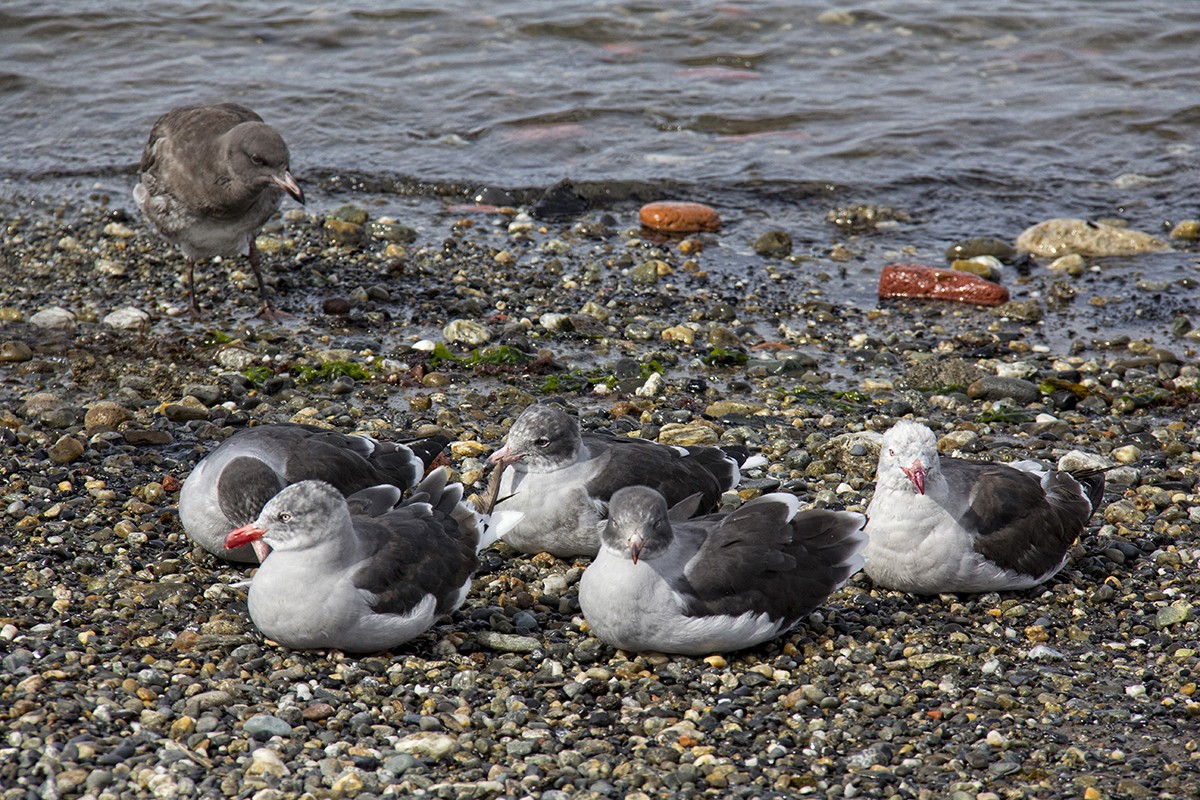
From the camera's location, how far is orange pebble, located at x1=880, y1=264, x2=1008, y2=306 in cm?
1049

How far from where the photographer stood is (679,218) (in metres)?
11.9

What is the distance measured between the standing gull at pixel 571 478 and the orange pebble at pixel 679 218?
16.7ft

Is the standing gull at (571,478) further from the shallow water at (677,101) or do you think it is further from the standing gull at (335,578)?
the shallow water at (677,101)

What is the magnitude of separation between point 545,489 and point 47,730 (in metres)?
2.65

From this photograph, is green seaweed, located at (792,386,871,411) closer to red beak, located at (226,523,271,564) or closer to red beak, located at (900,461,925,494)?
red beak, located at (900,461,925,494)

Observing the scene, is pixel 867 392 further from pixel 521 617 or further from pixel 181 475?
pixel 181 475

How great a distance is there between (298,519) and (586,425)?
281 centimetres

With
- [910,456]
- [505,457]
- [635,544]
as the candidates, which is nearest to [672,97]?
[505,457]

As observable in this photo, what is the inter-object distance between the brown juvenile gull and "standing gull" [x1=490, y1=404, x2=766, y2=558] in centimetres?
375

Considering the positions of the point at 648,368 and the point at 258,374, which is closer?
the point at 258,374

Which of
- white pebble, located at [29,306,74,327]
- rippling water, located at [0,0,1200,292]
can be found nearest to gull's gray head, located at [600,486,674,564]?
white pebble, located at [29,306,74,327]

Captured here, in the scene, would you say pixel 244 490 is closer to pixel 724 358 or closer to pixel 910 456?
pixel 910 456

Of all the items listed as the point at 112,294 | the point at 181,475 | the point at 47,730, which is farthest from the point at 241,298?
the point at 47,730

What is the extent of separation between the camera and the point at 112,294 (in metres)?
10.2
